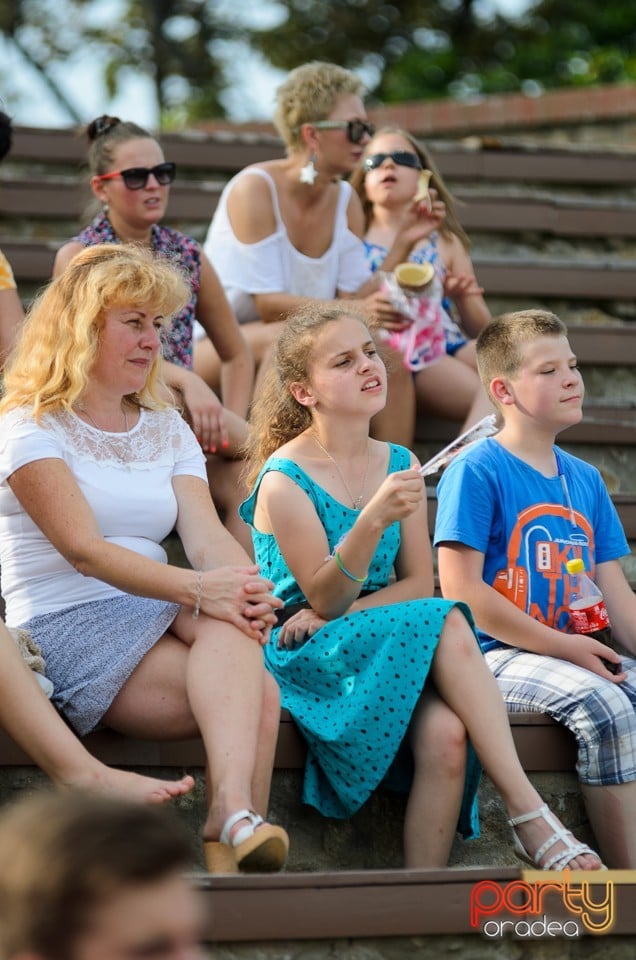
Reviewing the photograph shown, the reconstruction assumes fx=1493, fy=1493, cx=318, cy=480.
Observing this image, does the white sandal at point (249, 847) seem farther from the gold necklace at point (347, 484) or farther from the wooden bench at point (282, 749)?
the gold necklace at point (347, 484)

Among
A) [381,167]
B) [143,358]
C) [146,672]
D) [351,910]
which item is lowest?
[351,910]

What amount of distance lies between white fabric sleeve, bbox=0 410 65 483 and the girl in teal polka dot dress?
50 centimetres

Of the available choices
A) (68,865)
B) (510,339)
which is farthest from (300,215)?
(68,865)

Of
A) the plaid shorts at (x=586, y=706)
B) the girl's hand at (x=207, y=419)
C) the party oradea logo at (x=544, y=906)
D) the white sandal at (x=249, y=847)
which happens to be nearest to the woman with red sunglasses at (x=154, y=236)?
the girl's hand at (x=207, y=419)

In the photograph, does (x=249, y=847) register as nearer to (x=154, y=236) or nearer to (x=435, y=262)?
(x=154, y=236)

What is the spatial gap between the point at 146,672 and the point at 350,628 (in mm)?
419

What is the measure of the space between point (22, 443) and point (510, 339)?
3.90 ft

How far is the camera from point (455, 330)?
15.0 ft

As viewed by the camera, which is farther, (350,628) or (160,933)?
(350,628)

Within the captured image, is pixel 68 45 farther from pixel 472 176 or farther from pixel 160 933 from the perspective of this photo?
pixel 160 933

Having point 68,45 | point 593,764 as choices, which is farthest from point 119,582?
point 68,45

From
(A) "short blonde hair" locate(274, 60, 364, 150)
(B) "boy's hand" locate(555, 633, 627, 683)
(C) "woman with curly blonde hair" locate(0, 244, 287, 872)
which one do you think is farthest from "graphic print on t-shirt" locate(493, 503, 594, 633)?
(A) "short blonde hair" locate(274, 60, 364, 150)

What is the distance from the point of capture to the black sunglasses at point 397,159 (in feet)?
15.4

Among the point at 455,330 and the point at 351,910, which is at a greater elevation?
the point at 455,330
